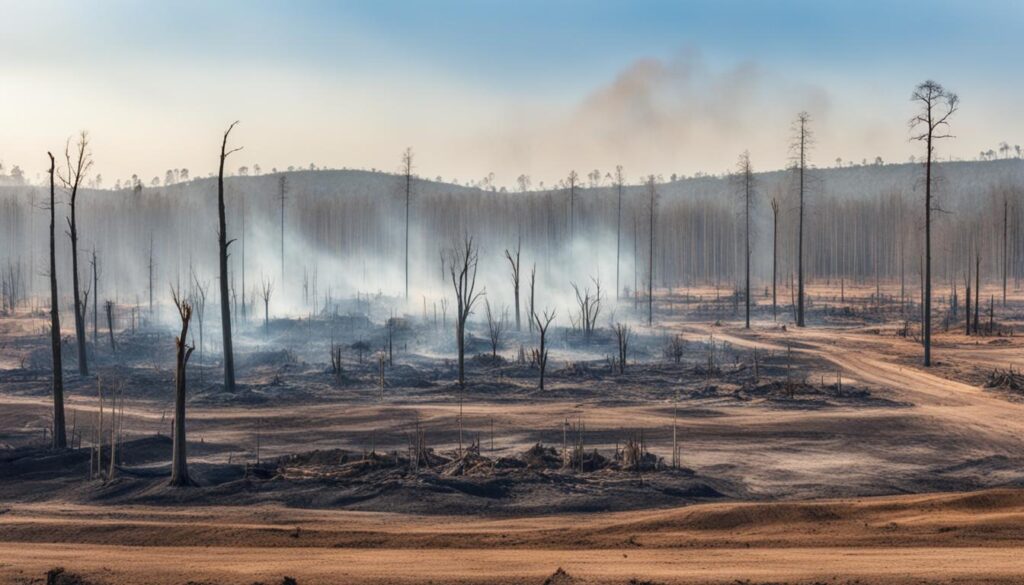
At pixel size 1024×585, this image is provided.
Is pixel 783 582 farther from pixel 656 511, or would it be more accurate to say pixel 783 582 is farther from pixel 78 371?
pixel 78 371

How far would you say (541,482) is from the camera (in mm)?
20438

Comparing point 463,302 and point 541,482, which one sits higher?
point 463,302

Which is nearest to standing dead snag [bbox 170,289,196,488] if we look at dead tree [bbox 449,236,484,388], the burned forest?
the burned forest

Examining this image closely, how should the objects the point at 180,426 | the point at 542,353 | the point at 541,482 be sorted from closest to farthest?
the point at 180,426, the point at 541,482, the point at 542,353

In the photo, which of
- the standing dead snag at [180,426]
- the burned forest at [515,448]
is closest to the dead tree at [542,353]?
the burned forest at [515,448]

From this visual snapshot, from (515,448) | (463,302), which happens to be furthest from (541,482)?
(463,302)

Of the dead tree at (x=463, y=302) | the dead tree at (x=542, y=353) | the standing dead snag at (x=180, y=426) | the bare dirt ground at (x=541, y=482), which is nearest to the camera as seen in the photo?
the bare dirt ground at (x=541, y=482)

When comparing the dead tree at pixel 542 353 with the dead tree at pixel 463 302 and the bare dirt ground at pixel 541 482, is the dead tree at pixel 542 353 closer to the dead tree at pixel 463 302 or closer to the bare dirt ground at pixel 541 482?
the bare dirt ground at pixel 541 482

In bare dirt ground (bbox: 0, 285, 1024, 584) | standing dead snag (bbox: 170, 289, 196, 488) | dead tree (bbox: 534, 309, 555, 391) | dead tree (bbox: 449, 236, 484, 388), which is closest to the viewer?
bare dirt ground (bbox: 0, 285, 1024, 584)

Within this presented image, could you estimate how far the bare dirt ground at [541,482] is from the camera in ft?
48.4

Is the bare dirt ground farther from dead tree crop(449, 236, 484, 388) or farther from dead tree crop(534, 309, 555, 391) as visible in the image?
dead tree crop(449, 236, 484, 388)

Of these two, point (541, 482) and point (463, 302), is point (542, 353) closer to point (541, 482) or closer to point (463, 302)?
point (463, 302)

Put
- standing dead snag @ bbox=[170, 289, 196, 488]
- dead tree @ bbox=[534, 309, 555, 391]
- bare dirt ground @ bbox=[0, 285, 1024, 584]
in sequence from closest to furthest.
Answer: bare dirt ground @ bbox=[0, 285, 1024, 584], standing dead snag @ bbox=[170, 289, 196, 488], dead tree @ bbox=[534, 309, 555, 391]

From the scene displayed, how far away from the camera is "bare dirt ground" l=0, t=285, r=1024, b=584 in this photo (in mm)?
14742
